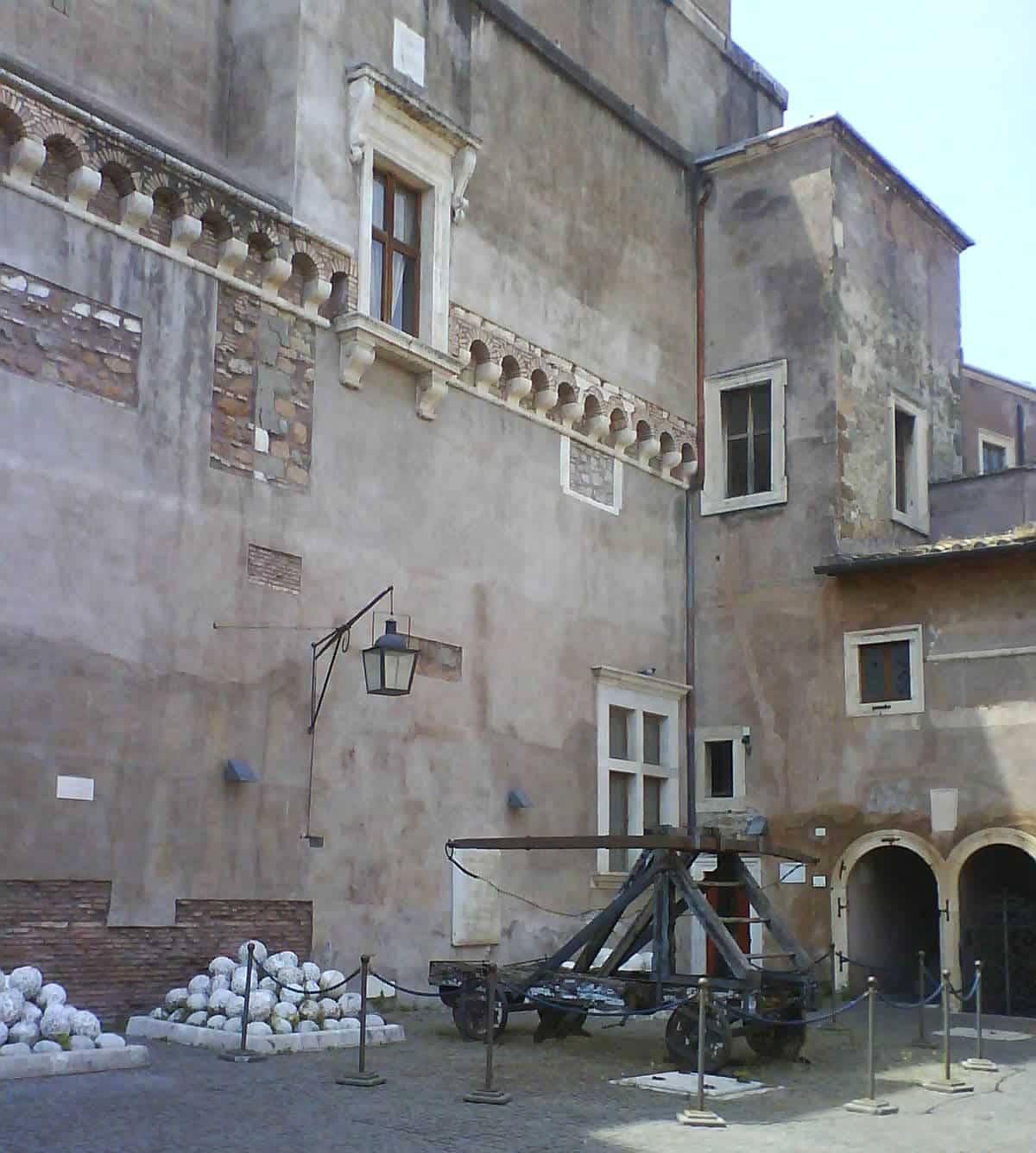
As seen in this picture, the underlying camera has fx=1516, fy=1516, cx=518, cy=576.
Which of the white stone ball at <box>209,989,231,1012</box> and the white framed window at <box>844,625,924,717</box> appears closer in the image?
the white stone ball at <box>209,989,231,1012</box>

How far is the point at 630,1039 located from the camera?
12.9m

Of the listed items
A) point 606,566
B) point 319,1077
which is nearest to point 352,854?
point 319,1077

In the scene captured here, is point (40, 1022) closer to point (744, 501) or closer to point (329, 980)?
point (329, 980)

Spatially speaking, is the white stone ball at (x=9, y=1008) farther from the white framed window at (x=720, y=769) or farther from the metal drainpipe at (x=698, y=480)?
the white framed window at (x=720, y=769)

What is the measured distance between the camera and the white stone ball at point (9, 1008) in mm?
9944

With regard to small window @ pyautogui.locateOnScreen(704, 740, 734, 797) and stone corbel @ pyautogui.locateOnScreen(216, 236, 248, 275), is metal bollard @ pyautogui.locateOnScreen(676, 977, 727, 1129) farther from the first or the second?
small window @ pyautogui.locateOnScreen(704, 740, 734, 797)

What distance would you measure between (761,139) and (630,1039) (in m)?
12.4

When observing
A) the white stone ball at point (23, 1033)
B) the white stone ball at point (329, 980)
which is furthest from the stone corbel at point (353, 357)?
the white stone ball at point (23, 1033)

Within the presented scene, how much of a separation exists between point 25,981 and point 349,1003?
2698 mm

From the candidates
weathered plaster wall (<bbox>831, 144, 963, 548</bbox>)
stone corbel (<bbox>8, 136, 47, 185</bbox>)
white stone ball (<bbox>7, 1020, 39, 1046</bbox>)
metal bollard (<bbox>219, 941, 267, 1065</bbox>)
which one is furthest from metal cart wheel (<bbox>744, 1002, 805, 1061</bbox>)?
stone corbel (<bbox>8, 136, 47, 185</bbox>)

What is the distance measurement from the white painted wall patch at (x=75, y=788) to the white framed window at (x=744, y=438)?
398 inches

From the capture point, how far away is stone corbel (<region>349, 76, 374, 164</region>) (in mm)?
15055

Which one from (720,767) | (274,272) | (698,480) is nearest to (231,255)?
(274,272)

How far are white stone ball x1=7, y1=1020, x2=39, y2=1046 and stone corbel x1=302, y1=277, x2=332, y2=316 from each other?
7.22m
